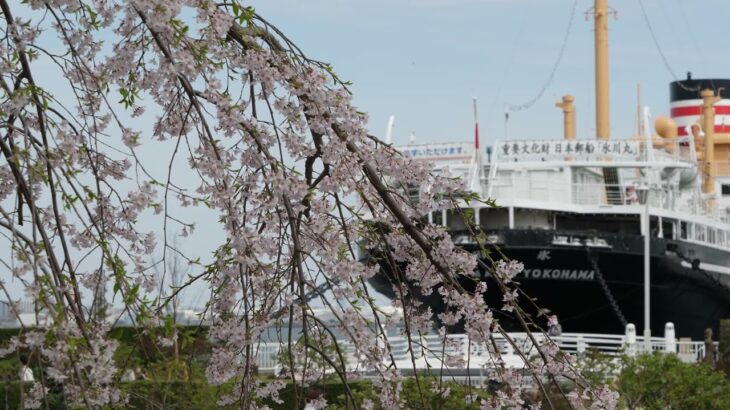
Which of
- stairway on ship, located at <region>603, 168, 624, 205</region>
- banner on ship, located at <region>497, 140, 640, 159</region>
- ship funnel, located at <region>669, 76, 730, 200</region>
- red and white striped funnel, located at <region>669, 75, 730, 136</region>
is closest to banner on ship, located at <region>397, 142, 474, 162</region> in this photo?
banner on ship, located at <region>497, 140, 640, 159</region>

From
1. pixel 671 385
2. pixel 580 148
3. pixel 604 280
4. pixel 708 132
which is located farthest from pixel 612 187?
pixel 671 385

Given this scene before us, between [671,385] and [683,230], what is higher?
[683,230]

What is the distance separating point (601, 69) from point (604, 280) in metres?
7.60

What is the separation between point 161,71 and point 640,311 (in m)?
31.0

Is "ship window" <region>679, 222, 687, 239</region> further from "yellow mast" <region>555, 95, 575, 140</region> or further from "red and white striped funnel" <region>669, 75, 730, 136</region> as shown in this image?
"red and white striped funnel" <region>669, 75, 730, 136</region>

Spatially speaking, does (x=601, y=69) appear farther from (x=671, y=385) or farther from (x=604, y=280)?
(x=671, y=385)

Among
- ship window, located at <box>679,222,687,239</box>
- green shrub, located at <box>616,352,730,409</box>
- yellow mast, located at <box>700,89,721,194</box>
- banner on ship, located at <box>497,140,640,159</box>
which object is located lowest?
green shrub, located at <box>616,352,730,409</box>

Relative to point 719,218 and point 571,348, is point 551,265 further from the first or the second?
Answer: point 719,218

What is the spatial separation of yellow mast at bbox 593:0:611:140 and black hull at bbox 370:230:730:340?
4465 millimetres

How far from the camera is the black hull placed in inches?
1283

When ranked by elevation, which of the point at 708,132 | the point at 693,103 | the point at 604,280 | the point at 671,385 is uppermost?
the point at 693,103

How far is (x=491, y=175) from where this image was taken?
1326 inches

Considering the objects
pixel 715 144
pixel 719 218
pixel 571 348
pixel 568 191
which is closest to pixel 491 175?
pixel 568 191

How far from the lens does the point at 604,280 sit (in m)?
33.2
